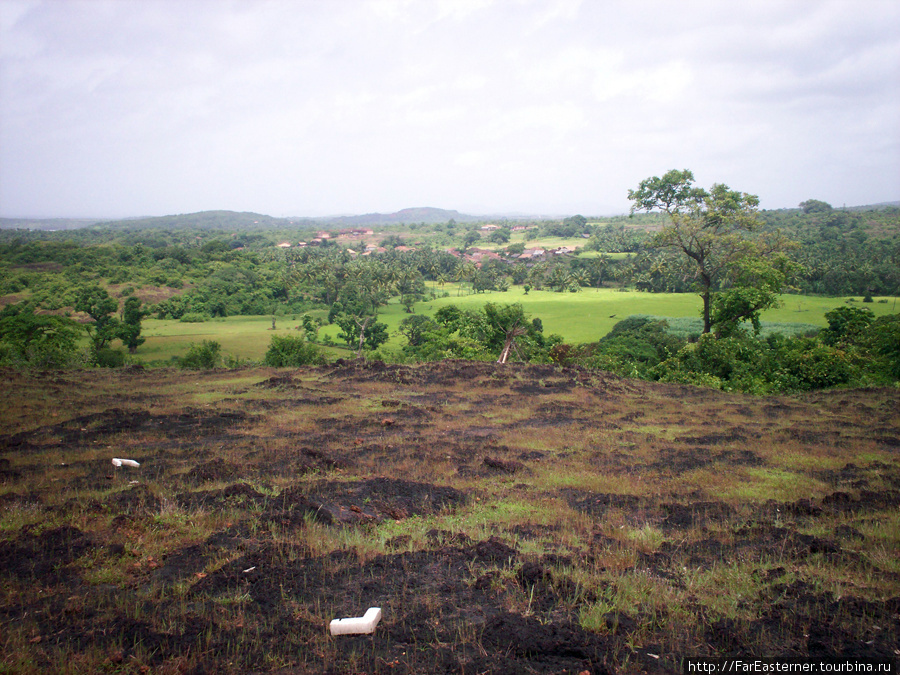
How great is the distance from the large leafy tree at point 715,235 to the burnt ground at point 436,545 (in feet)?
58.1

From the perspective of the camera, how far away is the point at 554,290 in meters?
93.0

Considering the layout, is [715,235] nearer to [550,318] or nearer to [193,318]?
[550,318]

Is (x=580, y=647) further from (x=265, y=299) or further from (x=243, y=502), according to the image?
(x=265, y=299)

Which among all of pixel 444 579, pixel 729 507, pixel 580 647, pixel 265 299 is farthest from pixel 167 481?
pixel 265 299

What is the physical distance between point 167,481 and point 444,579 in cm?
540

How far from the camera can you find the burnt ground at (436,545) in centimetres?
381

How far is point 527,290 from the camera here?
91.4 metres

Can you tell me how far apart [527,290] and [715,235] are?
197ft

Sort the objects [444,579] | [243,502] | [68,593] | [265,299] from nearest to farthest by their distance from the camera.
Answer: [68,593] < [444,579] < [243,502] < [265,299]

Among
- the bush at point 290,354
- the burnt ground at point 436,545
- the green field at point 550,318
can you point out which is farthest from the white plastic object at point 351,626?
the green field at point 550,318

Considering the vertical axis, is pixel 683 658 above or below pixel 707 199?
below

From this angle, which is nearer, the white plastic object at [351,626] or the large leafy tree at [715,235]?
the white plastic object at [351,626]

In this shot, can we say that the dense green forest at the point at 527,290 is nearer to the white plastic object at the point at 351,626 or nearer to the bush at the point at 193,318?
the bush at the point at 193,318

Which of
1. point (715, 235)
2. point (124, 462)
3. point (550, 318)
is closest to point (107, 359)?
point (124, 462)
